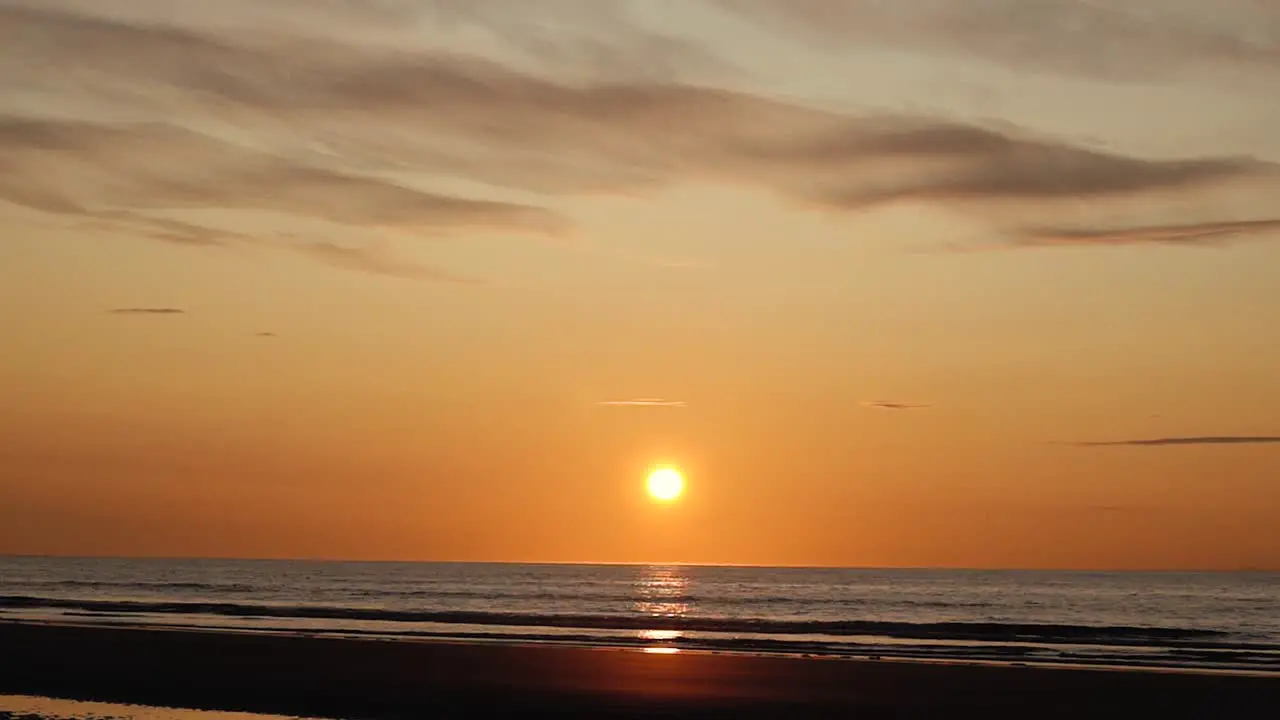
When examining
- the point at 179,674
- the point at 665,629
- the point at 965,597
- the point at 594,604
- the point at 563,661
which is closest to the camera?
the point at 179,674

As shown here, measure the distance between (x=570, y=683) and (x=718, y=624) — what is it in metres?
34.8

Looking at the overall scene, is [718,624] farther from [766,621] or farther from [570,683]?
[570,683]

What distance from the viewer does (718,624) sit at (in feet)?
212

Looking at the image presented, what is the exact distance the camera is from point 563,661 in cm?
3638

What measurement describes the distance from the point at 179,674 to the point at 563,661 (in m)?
9.95

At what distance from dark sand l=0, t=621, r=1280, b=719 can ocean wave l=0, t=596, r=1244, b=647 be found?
17688 mm

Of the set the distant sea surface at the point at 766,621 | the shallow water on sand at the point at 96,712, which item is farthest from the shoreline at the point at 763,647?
the shallow water on sand at the point at 96,712

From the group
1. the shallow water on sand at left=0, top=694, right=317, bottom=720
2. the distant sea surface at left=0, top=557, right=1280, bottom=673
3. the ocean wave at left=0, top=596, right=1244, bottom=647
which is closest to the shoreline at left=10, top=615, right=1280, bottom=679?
the distant sea surface at left=0, top=557, right=1280, bottom=673

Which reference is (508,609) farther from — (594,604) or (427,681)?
(427,681)

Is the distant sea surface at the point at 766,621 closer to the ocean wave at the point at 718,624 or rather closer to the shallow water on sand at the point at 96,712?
the ocean wave at the point at 718,624

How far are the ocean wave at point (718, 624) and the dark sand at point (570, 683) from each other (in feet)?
58.0

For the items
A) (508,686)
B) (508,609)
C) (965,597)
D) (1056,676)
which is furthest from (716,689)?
(965,597)

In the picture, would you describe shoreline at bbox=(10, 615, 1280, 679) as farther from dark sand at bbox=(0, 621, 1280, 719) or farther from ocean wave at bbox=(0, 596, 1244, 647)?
ocean wave at bbox=(0, 596, 1244, 647)

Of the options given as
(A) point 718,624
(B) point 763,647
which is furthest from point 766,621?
(B) point 763,647
